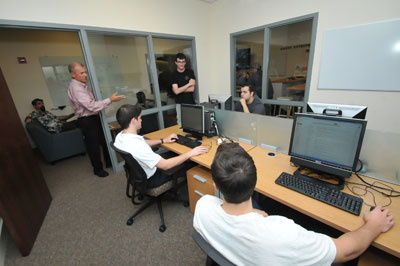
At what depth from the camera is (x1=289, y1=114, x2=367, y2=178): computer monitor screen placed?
3.67 ft

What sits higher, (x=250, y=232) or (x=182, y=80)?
(x=182, y=80)

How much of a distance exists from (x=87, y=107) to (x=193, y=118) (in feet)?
4.91

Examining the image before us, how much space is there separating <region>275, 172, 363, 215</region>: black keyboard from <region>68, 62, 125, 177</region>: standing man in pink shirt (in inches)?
94.0

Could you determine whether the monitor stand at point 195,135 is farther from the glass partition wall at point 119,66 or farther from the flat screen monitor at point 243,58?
the flat screen monitor at point 243,58

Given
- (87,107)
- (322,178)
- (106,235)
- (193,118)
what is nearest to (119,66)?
(87,107)

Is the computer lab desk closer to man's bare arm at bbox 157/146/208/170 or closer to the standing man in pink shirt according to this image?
man's bare arm at bbox 157/146/208/170

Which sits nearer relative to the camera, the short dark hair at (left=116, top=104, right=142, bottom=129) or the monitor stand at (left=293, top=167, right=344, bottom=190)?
the monitor stand at (left=293, top=167, right=344, bottom=190)

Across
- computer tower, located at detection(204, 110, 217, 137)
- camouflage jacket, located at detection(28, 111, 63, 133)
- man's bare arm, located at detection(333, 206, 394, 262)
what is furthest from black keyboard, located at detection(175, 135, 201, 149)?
camouflage jacket, located at detection(28, 111, 63, 133)

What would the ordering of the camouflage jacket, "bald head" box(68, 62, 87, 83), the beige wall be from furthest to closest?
the camouflage jacket
"bald head" box(68, 62, 87, 83)
the beige wall

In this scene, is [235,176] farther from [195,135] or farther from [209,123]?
[195,135]

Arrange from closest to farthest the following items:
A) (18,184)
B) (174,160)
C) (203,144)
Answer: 1. (174,160)
2. (18,184)
3. (203,144)

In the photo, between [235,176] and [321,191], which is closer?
[235,176]

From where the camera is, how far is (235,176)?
0.72 m

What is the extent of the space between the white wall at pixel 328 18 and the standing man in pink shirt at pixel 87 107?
2.72 meters
